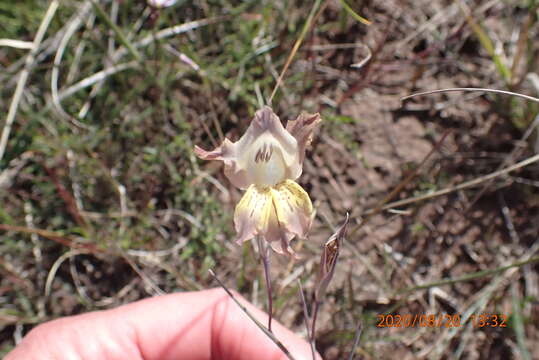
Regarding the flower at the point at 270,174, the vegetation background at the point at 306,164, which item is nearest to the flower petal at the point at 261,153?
the flower at the point at 270,174

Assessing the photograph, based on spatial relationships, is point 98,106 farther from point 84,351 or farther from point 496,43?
point 496,43

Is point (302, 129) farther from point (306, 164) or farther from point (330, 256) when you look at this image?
point (306, 164)

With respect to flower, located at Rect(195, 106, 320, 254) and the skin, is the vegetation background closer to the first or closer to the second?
the skin
